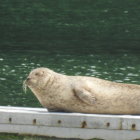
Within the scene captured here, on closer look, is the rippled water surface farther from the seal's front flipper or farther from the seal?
the seal's front flipper

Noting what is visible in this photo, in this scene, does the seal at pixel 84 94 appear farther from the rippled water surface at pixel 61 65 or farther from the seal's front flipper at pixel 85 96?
the rippled water surface at pixel 61 65

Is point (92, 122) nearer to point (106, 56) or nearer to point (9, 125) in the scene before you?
point (9, 125)

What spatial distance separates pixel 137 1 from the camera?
1737 inches

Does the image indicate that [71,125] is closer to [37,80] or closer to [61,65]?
[37,80]

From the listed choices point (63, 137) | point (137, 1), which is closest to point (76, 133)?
point (63, 137)

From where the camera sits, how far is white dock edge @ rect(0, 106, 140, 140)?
1065cm

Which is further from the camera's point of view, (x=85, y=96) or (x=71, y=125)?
(x=85, y=96)

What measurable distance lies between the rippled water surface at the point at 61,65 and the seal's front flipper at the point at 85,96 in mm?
4508

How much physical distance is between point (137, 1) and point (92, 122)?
3372 centimetres

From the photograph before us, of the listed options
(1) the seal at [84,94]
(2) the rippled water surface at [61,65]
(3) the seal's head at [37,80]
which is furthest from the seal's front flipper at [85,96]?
(2) the rippled water surface at [61,65]

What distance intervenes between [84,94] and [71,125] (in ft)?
1.58

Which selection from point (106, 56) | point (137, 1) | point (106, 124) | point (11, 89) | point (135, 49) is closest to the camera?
point (106, 124)

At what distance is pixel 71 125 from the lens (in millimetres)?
10828

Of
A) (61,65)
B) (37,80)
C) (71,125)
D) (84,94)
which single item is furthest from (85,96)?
(61,65)
